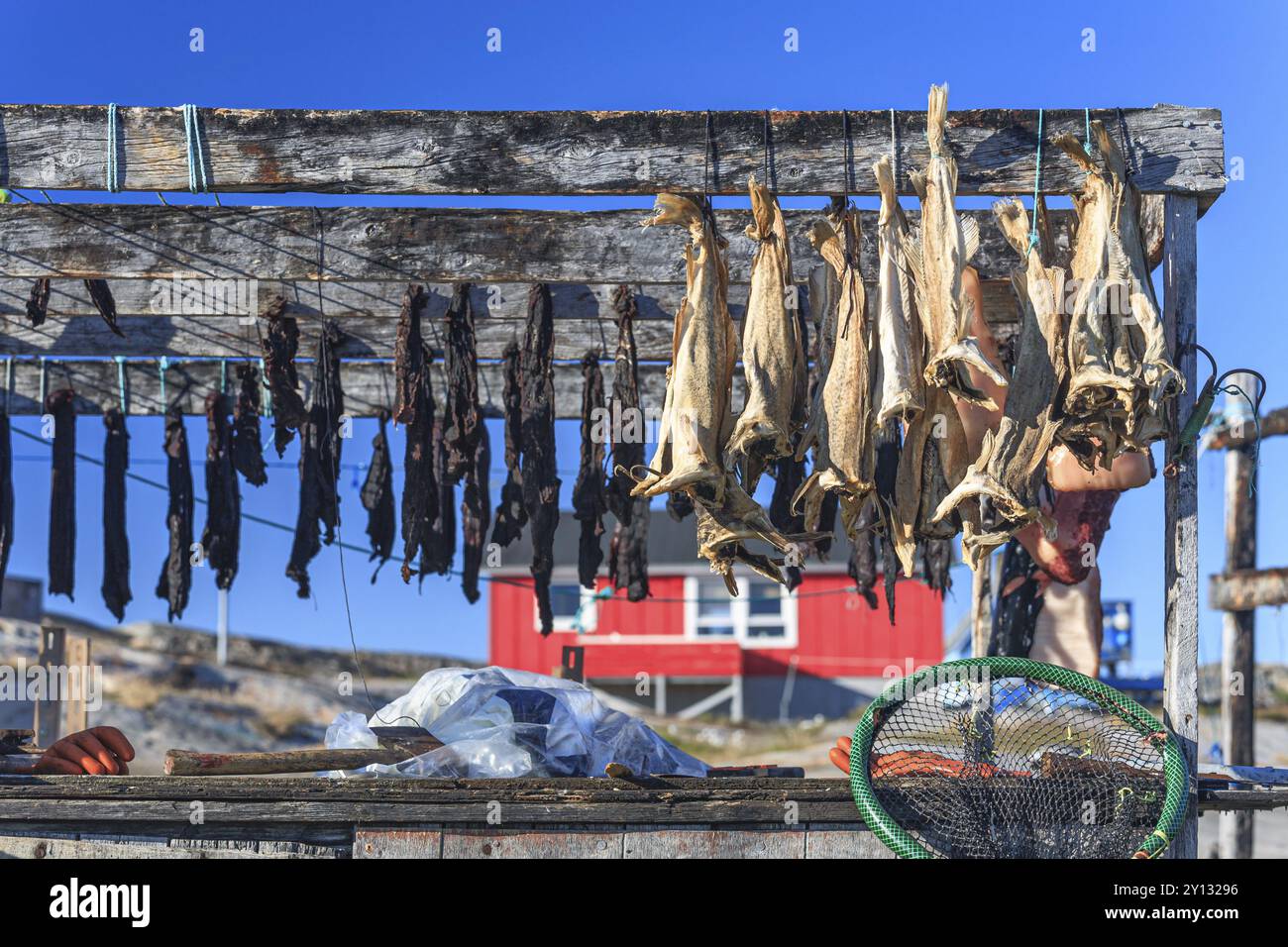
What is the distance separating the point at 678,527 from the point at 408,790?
103 ft

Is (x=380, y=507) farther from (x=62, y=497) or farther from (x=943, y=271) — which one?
(x=943, y=271)

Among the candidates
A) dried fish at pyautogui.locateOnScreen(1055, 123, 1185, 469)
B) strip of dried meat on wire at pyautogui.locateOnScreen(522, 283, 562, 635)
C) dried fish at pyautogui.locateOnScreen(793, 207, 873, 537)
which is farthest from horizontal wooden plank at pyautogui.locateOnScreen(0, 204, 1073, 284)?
dried fish at pyautogui.locateOnScreen(793, 207, 873, 537)

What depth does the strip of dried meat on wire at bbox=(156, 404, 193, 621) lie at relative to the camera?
9.95 m

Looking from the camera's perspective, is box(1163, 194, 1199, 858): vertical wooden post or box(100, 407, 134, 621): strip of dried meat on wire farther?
box(100, 407, 134, 621): strip of dried meat on wire

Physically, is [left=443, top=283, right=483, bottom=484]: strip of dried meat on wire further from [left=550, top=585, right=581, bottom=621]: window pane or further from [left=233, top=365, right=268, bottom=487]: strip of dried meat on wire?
[left=550, top=585, right=581, bottom=621]: window pane

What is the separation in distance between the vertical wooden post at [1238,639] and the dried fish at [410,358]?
8333 millimetres

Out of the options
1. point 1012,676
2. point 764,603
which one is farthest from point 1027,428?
point 764,603

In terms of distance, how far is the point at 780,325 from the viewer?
18.6ft

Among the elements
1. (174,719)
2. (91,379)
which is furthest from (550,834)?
(174,719)

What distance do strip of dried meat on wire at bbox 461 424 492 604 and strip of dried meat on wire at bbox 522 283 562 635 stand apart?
37 cm

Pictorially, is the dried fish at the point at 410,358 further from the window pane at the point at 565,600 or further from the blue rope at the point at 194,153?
the window pane at the point at 565,600

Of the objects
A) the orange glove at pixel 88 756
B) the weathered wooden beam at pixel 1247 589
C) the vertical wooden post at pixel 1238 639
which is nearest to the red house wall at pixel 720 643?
the vertical wooden post at pixel 1238 639

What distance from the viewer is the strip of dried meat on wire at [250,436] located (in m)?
9.52

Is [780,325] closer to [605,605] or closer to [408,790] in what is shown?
[408,790]
